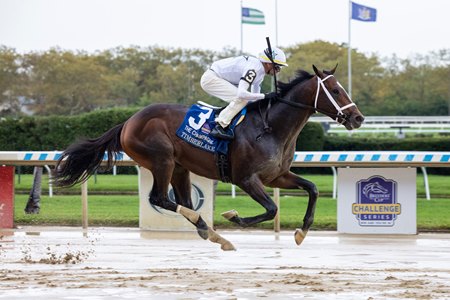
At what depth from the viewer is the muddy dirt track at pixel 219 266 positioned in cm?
798

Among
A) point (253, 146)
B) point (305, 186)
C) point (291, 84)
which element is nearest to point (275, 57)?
point (291, 84)

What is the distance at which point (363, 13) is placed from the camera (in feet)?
151

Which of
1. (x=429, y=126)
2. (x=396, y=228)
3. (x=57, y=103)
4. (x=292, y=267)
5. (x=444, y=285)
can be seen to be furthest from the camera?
(x=57, y=103)

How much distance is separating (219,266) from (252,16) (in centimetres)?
3372

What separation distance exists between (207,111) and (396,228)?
4.83 meters

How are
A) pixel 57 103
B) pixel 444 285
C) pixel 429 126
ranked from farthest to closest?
pixel 57 103, pixel 429 126, pixel 444 285

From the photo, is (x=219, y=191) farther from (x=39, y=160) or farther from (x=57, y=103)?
(x=57, y=103)

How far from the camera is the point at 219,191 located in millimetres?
23188

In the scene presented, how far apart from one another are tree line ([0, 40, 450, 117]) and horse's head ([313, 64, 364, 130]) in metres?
33.6

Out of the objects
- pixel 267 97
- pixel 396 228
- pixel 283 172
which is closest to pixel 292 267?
pixel 283 172

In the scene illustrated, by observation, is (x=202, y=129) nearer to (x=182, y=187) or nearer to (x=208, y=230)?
(x=182, y=187)

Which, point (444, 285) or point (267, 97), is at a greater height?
point (267, 97)

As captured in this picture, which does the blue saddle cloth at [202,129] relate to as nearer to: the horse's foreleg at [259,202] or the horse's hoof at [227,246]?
the horse's foreleg at [259,202]

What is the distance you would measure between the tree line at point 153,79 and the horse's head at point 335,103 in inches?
1323
